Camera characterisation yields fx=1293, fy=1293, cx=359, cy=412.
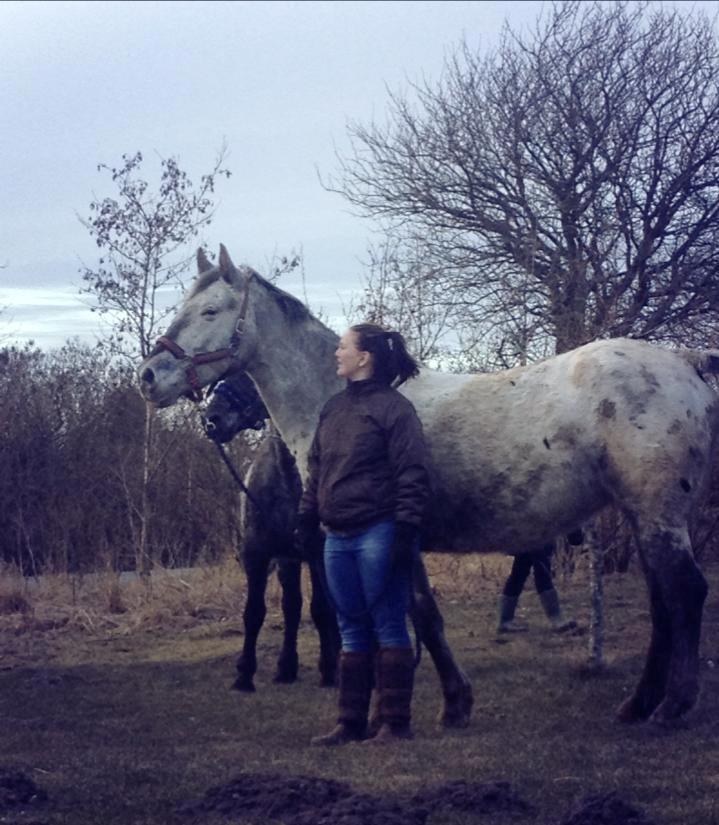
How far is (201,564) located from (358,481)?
9126mm

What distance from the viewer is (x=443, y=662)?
278 inches

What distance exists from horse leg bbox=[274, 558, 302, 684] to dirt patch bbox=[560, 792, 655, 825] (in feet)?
15.0

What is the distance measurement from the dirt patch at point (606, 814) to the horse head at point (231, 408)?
5.00 meters

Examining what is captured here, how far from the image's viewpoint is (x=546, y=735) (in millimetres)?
6711

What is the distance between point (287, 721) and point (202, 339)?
227cm

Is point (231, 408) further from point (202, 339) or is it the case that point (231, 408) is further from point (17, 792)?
point (17, 792)

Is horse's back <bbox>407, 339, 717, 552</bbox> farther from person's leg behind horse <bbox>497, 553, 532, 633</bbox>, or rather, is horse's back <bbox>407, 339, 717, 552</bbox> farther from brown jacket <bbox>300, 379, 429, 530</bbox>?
person's leg behind horse <bbox>497, 553, 532, 633</bbox>

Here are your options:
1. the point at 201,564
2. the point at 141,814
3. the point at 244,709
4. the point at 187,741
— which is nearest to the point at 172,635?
the point at 201,564

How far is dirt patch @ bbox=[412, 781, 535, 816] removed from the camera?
489 cm

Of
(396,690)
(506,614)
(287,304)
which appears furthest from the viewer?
(506,614)

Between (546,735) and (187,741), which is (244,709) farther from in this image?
(546,735)

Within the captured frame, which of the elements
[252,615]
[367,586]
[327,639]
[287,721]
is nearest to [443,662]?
[367,586]

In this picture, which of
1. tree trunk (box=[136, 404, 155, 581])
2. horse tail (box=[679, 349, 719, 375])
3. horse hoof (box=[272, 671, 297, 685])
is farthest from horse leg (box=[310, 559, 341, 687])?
tree trunk (box=[136, 404, 155, 581])

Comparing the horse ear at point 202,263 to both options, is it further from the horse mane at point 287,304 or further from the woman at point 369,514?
the woman at point 369,514
